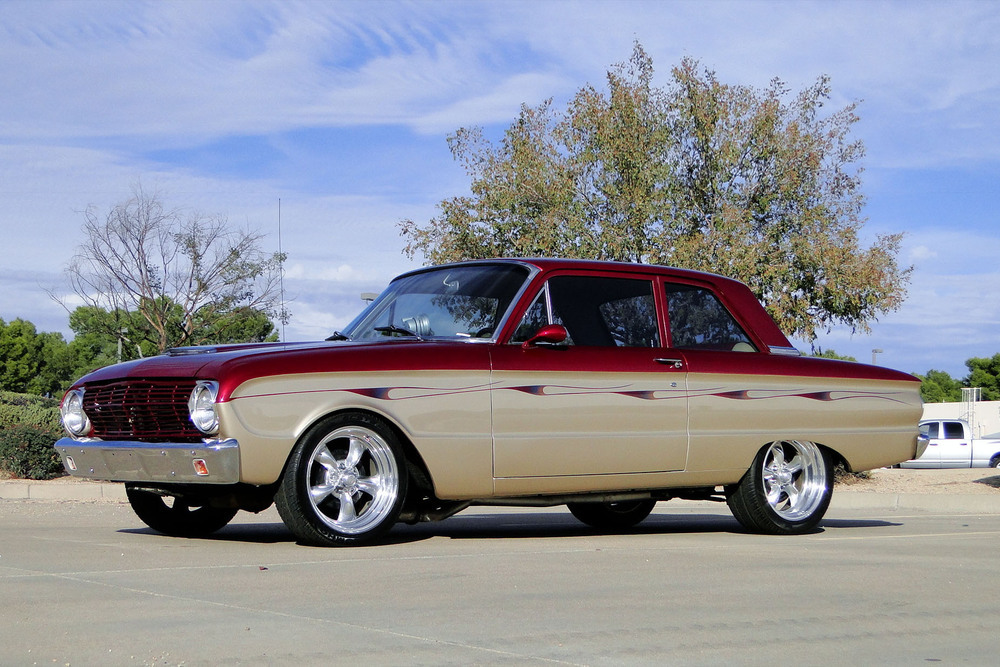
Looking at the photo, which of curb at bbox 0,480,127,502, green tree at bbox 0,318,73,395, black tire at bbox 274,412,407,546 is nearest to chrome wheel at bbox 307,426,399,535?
black tire at bbox 274,412,407,546

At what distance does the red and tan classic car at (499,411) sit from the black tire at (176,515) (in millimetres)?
15

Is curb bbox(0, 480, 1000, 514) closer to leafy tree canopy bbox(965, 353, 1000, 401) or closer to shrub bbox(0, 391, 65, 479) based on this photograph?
shrub bbox(0, 391, 65, 479)

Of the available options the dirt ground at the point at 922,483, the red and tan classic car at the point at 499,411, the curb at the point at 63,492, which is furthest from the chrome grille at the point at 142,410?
the dirt ground at the point at 922,483

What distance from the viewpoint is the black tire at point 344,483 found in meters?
6.82

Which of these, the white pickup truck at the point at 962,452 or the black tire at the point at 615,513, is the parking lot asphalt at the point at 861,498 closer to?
the black tire at the point at 615,513

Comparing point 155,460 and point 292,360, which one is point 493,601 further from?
point 155,460

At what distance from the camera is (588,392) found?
7.80 metres

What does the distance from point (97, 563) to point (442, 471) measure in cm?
202

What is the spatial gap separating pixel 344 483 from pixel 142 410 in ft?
4.19

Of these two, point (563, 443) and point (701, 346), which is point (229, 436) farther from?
point (701, 346)

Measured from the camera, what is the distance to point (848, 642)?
4.48 meters

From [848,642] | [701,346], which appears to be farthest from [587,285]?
[848,642]

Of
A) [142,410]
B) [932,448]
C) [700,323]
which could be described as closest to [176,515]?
[142,410]

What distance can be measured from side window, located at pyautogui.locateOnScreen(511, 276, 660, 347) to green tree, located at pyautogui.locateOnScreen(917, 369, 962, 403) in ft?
297
